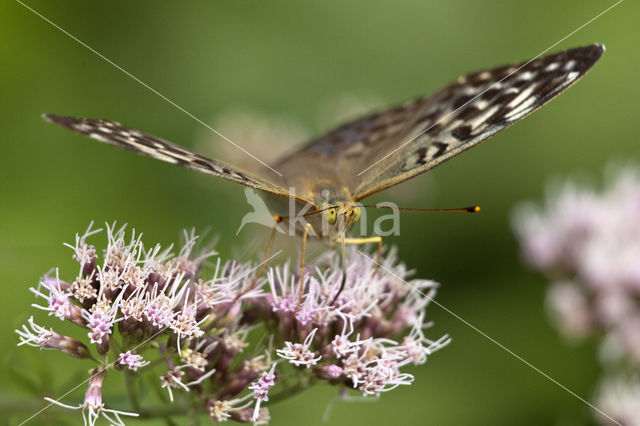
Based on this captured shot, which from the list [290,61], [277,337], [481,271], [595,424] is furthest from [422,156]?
[290,61]

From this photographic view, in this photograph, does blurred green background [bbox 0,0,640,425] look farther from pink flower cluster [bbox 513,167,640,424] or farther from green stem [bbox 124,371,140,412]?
green stem [bbox 124,371,140,412]

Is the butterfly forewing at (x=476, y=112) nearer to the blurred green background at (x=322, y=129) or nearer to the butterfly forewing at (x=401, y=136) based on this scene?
A: the butterfly forewing at (x=401, y=136)

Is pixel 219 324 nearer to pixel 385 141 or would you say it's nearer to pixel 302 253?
pixel 302 253

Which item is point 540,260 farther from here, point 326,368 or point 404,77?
point 326,368

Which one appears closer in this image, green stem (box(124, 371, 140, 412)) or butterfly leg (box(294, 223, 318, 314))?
green stem (box(124, 371, 140, 412))

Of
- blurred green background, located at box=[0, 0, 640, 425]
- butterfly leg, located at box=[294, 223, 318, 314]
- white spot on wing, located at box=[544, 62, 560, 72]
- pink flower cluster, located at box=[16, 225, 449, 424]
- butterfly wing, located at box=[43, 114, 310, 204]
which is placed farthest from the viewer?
blurred green background, located at box=[0, 0, 640, 425]

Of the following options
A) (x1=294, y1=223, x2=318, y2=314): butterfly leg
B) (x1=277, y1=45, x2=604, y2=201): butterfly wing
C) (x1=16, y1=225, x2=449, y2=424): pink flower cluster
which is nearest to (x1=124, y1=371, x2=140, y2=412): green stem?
(x1=16, y1=225, x2=449, y2=424): pink flower cluster
